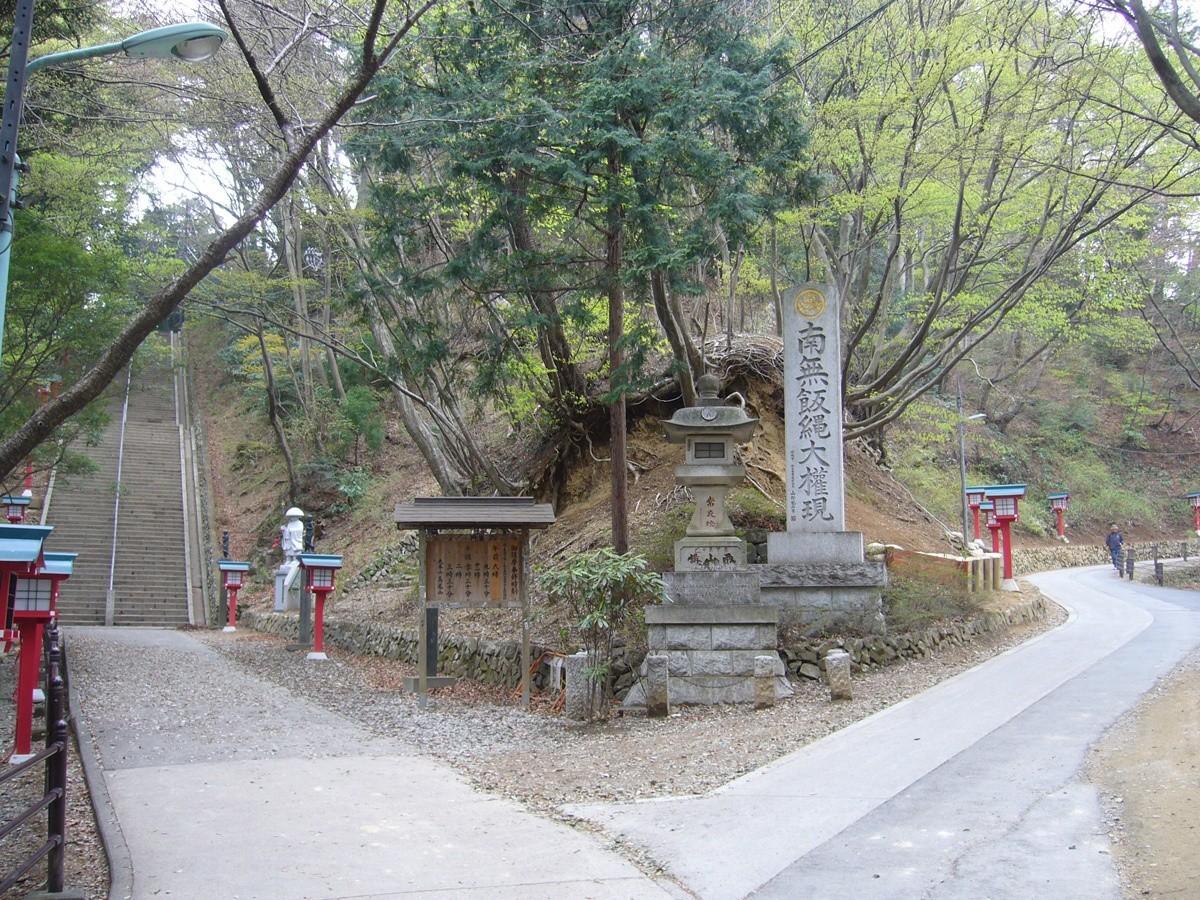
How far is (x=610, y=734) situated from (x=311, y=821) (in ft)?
12.8

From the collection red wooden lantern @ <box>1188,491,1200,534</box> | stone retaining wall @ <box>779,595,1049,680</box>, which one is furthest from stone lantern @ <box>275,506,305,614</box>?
red wooden lantern @ <box>1188,491,1200,534</box>

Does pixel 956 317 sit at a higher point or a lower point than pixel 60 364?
higher

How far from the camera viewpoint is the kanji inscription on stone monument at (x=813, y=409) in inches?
480

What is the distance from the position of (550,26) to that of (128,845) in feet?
35.7

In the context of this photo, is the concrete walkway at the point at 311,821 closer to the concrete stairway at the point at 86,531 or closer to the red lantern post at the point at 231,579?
the red lantern post at the point at 231,579

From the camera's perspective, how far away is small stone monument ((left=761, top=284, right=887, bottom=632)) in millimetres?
11992

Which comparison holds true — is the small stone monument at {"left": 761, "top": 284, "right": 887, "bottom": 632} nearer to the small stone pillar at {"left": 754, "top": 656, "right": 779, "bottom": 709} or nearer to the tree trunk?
the small stone pillar at {"left": 754, "top": 656, "right": 779, "bottom": 709}

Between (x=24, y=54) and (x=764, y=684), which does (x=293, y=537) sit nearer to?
(x=764, y=684)

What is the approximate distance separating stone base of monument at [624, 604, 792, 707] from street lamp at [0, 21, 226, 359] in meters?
7.34

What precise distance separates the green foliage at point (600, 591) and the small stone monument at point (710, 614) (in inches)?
19.6

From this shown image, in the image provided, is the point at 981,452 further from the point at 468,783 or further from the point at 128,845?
the point at 128,845

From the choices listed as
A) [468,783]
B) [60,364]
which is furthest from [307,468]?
[468,783]

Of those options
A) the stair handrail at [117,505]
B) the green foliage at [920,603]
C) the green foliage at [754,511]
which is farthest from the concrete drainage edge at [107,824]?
the stair handrail at [117,505]

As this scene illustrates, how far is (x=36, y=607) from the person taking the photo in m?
8.37
